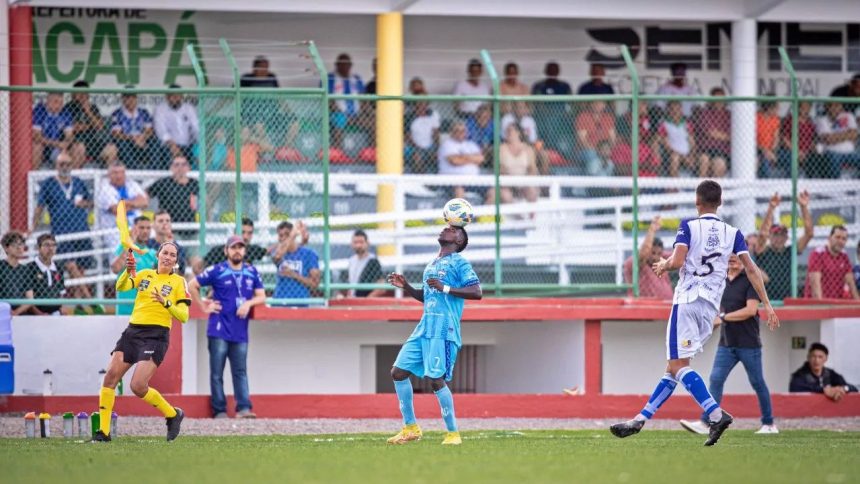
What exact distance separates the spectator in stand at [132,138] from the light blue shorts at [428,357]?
22.6 feet

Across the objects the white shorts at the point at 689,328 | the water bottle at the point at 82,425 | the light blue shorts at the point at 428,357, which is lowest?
the water bottle at the point at 82,425

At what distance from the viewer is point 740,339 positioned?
14430 millimetres

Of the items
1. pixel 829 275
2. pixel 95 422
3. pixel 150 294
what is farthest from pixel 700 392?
pixel 829 275

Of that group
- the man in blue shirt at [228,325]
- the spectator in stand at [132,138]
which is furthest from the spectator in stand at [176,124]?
the man in blue shirt at [228,325]

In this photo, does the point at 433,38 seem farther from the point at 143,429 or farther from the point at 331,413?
the point at 143,429

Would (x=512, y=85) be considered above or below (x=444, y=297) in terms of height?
above

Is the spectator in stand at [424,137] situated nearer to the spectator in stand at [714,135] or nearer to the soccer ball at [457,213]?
the spectator in stand at [714,135]

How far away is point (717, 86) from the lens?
24016 mm

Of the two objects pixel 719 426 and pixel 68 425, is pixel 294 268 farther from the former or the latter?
pixel 719 426

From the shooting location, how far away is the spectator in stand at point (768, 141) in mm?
20163

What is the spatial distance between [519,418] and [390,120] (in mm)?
5613

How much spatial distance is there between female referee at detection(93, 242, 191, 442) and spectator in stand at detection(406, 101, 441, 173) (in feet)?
24.2

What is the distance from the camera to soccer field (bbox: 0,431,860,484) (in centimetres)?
916

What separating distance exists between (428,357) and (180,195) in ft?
20.1
